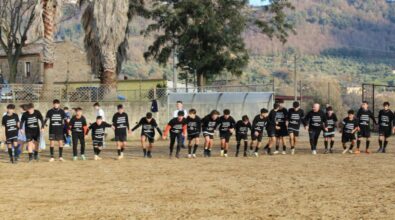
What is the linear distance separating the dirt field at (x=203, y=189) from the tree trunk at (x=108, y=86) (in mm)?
12670

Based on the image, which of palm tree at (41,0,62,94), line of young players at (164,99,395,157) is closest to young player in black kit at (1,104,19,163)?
line of young players at (164,99,395,157)

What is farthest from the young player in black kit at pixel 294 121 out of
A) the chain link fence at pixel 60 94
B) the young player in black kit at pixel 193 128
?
the chain link fence at pixel 60 94

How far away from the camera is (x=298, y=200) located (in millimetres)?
12398

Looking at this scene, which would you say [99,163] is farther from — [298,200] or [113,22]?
[113,22]

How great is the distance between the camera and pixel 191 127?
22.4 metres

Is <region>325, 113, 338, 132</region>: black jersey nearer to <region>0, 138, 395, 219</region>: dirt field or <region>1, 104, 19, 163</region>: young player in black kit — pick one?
<region>0, 138, 395, 219</region>: dirt field

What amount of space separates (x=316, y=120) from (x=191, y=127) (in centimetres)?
434

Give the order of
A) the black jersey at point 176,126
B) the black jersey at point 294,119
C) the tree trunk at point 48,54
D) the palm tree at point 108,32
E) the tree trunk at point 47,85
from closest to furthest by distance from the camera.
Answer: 1. the black jersey at point 176,126
2. the black jersey at point 294,119
3. the tree trunk at point 48,54
4. the tree trunk at point 47,85
5. the palm tree at point 108,32

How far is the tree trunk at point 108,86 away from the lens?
33438 millimetres

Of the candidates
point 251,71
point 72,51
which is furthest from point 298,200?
point 251,71

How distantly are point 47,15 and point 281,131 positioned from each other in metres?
14.3

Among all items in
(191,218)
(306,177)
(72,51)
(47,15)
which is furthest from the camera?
(72,51)

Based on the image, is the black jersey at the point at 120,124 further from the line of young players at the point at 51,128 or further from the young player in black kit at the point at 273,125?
the young player in black kit at the point at 273,125

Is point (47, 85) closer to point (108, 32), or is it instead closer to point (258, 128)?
point (108, 32)
